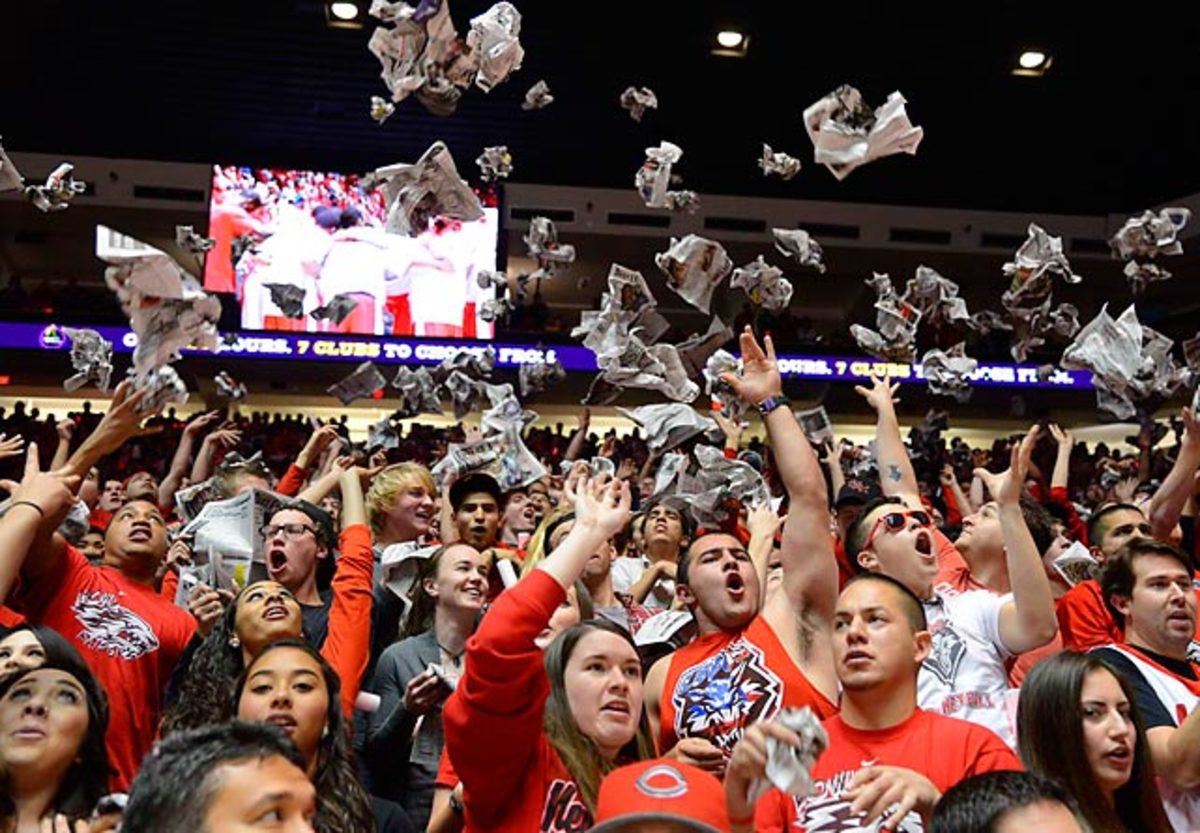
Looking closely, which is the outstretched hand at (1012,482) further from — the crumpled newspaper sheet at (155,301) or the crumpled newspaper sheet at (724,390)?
the crumpled newspaper sheet at (155,301)

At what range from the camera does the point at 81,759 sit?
2.11 m

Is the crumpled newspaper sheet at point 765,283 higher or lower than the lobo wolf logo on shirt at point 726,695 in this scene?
higher

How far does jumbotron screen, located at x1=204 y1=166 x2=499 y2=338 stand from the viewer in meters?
12.6

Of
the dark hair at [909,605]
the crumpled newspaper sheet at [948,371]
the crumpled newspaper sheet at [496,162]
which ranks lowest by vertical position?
the dark hair at [909,605]

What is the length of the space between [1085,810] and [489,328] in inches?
446

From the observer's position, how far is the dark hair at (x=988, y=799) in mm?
1645

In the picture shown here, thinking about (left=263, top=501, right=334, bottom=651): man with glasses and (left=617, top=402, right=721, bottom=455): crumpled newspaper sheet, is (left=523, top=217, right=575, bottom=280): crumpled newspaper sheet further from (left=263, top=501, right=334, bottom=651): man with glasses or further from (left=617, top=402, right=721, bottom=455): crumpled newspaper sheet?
(left=263, top=501, right=334, bottom=651): man with glasses

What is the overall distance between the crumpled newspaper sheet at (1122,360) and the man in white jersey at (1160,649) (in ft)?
6.72

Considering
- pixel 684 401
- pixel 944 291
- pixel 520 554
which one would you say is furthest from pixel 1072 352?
pixel 520 554

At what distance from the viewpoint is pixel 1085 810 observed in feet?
6.64

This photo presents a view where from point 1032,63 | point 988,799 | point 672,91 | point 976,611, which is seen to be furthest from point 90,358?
point 1032,63

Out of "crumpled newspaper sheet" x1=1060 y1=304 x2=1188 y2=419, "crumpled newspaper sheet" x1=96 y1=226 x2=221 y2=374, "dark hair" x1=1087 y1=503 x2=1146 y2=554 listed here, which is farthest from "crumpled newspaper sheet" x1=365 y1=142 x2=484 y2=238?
"crumpled newspaper sheet" x1=1060 y1=304 x2=1188 y2=419

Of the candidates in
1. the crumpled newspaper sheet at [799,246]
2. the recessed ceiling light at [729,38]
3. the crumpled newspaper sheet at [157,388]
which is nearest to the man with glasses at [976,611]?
the crumpled newspaper sheet at [157,388]

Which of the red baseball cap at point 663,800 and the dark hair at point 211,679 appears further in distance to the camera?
the dark hair at point 211,679
